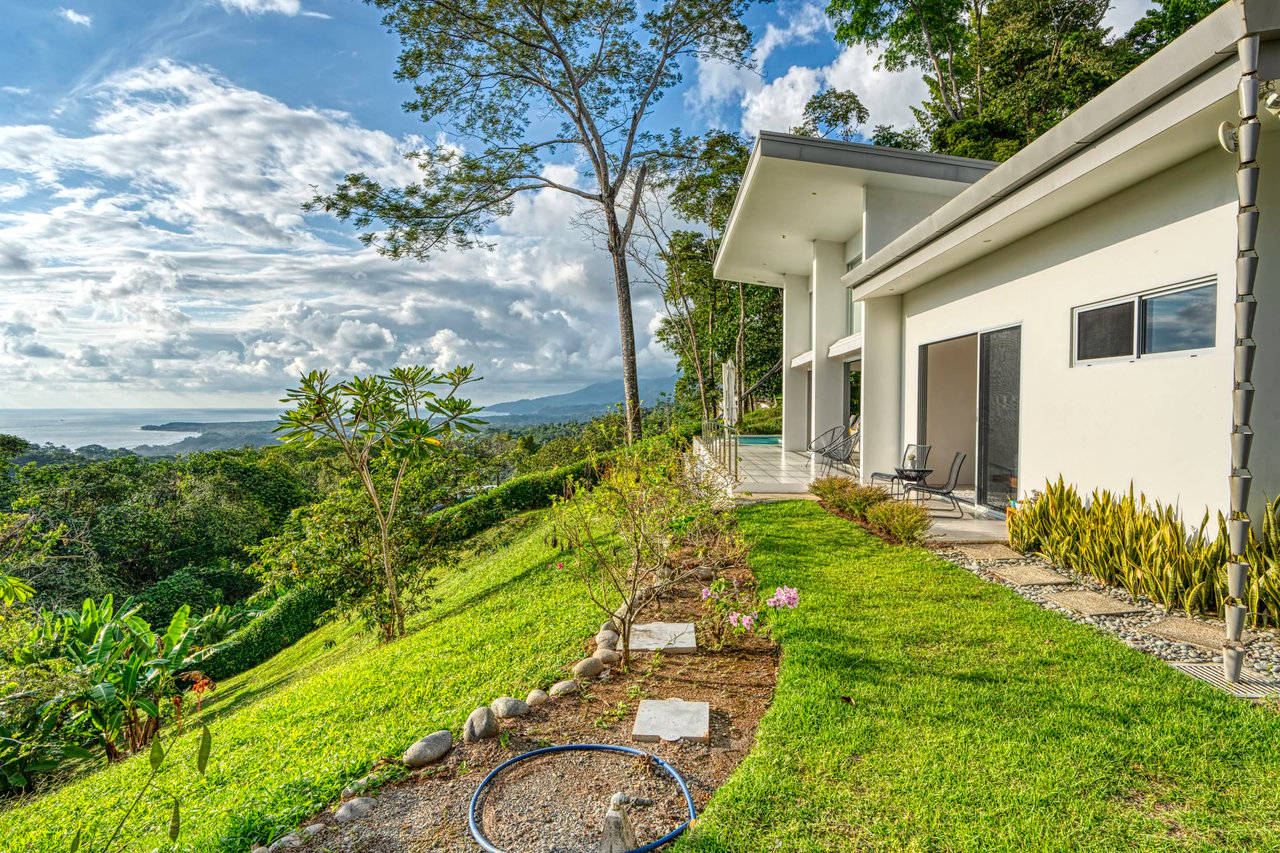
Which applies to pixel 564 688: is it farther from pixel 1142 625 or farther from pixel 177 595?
pixel 177 595

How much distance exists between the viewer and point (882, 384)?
415 inches

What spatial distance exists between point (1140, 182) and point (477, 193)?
578 inches

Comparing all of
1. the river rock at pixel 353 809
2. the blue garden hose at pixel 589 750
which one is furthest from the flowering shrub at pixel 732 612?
the river rock at pixel 353 809

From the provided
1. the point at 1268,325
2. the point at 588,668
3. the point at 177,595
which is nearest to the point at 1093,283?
the point at 1268,325

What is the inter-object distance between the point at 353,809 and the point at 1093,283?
7458 millimetres

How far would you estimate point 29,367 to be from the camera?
19.2m

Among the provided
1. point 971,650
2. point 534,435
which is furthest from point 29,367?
point 971,650

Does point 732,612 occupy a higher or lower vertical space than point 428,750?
higher

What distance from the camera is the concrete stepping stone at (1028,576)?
558cm

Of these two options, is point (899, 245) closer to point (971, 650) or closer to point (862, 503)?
point (862, 503)

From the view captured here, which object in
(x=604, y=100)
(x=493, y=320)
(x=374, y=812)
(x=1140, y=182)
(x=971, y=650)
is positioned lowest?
(x=374, y=812)

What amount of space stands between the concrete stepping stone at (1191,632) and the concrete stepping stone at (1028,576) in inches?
39.9

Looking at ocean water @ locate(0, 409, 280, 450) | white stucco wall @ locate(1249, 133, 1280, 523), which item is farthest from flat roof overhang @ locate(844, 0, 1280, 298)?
ocean water @ locate(0, 409, 280, 450)

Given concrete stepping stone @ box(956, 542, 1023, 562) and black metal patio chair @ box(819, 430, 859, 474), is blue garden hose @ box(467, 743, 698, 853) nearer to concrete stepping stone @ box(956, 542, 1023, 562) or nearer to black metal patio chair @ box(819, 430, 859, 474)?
concrete stepping stone @ box(956, 542, 1023, 562)
